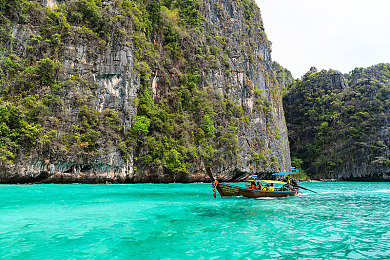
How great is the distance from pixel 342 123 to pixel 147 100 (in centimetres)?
5175

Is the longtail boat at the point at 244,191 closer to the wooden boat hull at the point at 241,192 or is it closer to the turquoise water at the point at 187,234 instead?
the wooden boat hull at the point at 241,192

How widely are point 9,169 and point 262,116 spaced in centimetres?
4381

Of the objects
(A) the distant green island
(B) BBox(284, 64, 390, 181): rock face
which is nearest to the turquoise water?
(A) the distant green island

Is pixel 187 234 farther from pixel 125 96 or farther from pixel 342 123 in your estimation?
pixel 342 123

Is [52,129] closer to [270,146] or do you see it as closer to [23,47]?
[23,47]

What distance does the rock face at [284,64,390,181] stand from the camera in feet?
189

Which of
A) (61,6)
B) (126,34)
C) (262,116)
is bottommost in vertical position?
(262,116)

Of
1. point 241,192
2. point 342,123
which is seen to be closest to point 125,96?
point 241,192

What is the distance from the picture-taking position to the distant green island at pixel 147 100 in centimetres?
2750

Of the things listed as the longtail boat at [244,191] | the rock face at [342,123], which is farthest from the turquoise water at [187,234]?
the rock face at [342,123]

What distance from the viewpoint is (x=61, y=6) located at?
32.7 metres

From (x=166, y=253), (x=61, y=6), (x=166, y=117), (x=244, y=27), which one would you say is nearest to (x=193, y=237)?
(x=166, y=253)

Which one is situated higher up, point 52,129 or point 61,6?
point 61,6

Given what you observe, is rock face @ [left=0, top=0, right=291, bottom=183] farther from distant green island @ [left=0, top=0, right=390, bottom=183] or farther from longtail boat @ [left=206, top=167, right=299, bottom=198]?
longtail boat @ [left=206, top=167, right=299, bottom=198]
